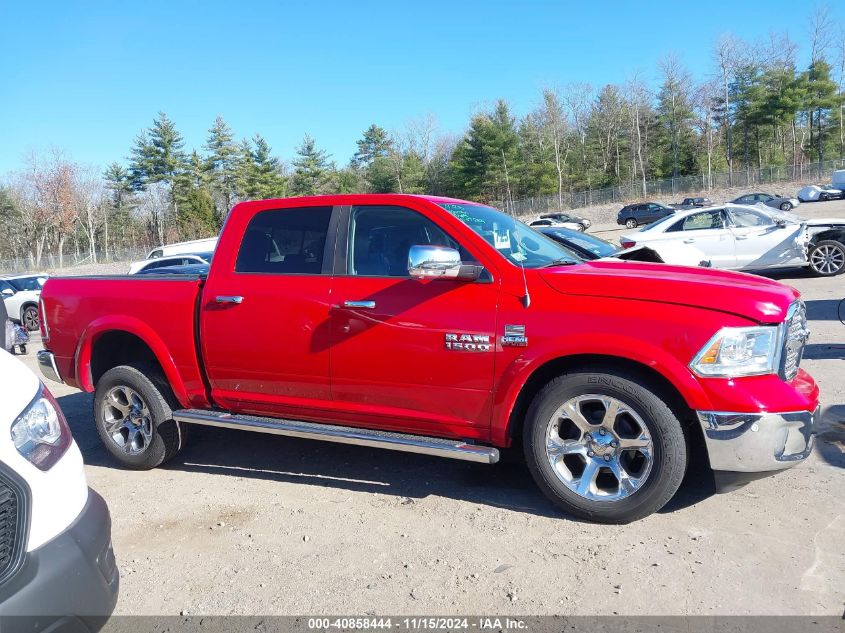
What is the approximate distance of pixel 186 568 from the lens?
11.0 feet

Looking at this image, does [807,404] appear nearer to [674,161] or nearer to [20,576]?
Result: [20,576]

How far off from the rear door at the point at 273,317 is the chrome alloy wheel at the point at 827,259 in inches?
471

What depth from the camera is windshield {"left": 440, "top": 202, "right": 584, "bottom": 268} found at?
12.7ft

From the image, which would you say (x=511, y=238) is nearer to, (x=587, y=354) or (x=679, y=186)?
(x=587, y=354)

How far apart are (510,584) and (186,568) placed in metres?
1.73

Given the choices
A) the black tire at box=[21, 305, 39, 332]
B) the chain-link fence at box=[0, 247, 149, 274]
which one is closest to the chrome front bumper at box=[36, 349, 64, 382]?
the black tire at box=[21, 305, 39, 332]

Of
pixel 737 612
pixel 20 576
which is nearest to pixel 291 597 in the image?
pixel 20 576

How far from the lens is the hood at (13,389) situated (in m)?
2.16

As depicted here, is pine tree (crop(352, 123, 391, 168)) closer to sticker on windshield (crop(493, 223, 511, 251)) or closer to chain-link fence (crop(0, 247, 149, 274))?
chain-link fence (crop(0, 247, 149, 274))

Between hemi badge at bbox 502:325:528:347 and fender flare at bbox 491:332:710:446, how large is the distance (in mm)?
72

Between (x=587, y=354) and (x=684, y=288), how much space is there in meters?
0.62

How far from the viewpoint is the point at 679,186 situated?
60.6 m

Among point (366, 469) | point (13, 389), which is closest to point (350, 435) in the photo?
point (366, 469)

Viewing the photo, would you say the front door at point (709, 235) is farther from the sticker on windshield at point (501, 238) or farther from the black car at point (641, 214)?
the black car at point (641, 214)
